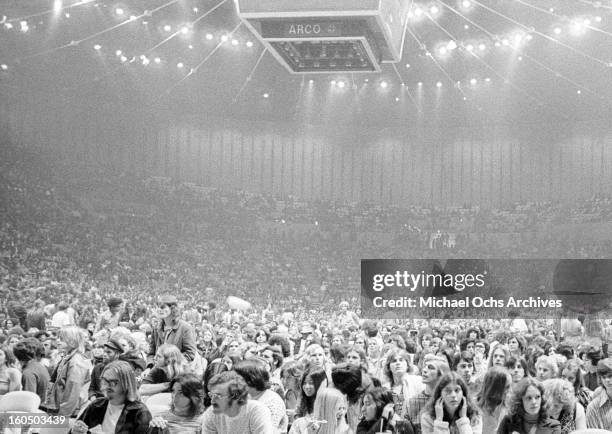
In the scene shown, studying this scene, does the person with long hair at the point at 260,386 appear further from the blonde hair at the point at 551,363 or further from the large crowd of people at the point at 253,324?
the blonde hair at the point at 551,363

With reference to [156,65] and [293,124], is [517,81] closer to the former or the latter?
[293,124]

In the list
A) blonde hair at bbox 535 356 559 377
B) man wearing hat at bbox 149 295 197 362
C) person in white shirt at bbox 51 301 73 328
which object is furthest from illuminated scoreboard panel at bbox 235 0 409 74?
blonde hair at bbox 535 356 559 377

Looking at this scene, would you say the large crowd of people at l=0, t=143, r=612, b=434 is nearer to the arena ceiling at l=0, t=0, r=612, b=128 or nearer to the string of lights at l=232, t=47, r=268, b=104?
the arena ceiling at l=0, t=0, r=612, b=128

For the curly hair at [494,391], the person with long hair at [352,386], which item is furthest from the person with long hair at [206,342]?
the curly hair at [494,391]

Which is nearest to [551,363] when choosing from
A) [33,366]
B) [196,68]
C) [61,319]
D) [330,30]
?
[33,366]

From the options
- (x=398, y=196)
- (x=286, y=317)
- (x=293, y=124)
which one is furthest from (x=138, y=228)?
(x=286, y=317)

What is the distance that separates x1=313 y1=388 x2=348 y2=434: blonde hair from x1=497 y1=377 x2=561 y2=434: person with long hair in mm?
1006

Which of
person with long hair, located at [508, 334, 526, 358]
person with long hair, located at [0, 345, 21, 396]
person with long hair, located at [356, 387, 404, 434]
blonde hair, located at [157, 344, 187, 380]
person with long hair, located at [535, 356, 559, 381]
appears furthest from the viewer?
person with long hair, located at [508, 334, 526, 358]

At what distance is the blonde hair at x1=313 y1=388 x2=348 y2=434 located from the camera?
5.06 m

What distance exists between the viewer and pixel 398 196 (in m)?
32.0

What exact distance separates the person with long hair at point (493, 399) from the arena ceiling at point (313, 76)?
60.4ft

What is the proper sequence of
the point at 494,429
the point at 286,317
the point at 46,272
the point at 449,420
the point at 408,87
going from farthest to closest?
the point at 408,87 < the point at 46,272 < the point at 286,317 < the point at 494,429 < the point at 449,420

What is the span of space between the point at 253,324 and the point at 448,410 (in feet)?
23.9

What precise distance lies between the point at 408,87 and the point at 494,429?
82.2ft
